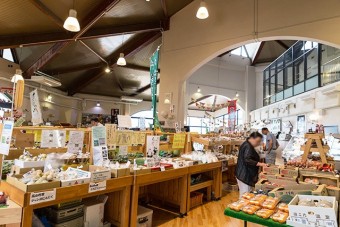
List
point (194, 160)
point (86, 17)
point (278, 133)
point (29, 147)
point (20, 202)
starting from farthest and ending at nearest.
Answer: point (278, 133) < point (86, 17) < point (194, 160) < point (29, 147) < point (20, 202)

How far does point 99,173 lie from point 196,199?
2601 millimetres

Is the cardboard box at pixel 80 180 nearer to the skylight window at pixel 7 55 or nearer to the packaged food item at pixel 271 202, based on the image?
the packaged food item at pixel 271 202

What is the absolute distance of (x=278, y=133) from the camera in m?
11.4

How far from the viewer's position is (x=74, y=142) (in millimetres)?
3162

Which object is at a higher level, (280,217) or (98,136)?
(98,136)

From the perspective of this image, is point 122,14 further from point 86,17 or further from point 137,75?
point 137,75

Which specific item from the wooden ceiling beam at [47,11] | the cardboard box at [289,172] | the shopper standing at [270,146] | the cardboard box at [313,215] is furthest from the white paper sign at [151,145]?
the shopper standing at [270,146]

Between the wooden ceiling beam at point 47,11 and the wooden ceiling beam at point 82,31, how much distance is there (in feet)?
2.01

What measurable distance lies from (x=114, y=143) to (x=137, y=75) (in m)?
10.2

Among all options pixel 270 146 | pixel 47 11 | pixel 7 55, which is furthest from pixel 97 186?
pixel 7 55

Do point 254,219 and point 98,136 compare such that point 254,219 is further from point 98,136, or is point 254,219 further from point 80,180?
point 98,136

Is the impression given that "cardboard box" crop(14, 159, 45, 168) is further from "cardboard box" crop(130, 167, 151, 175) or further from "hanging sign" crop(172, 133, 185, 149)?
"hanging sign" crop(172, 133, 185, 149)

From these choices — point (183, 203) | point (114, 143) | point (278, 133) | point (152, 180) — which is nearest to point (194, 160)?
point (183, 203)

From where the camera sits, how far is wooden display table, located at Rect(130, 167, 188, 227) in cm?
323
